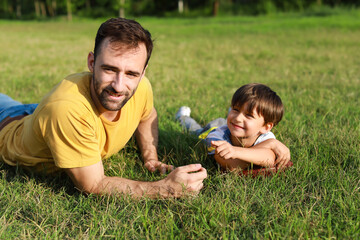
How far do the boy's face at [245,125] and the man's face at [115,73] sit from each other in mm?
955

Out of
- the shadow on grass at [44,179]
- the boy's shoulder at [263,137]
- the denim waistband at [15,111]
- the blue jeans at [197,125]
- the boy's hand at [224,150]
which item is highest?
the denim waistband at [15,111]

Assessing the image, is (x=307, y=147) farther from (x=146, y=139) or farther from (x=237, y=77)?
(x=237, y=77)

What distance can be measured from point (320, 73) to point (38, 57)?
7.27m

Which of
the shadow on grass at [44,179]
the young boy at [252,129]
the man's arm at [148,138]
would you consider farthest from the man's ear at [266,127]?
the shadow on grass at [44,179]

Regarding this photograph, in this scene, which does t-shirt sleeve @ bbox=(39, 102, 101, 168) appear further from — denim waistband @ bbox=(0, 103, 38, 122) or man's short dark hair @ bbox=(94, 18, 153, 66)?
denim waistband @ bbox=(0, 103, 38, 122)

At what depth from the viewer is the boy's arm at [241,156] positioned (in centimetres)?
255

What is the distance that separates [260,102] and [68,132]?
1.56 meters

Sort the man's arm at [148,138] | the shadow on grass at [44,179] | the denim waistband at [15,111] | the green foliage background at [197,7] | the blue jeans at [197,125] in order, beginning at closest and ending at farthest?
the shadow on grass at [44,179]
the man's arm at [148,138]
the denim waistband at [15,111]
the blue jeans at [197,125]
the green foliage background at [197,7]

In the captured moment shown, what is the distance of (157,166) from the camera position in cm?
299

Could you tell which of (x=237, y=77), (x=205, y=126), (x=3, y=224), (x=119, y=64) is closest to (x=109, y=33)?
(x=119, y=64)

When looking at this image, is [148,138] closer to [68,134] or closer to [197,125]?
[197,125]

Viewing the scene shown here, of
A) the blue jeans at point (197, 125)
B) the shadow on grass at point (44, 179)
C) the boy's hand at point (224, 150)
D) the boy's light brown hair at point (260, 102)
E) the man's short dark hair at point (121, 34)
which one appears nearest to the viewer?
the man's short dark hair at point (121, 34)

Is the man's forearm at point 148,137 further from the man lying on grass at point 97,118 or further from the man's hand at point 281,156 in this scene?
the man's hand at point 281,156

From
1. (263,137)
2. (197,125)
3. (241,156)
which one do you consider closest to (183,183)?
(241,156)
